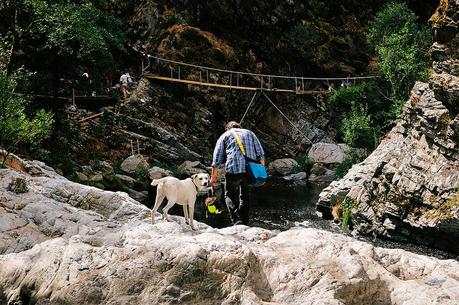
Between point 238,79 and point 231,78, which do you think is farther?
point 238,79

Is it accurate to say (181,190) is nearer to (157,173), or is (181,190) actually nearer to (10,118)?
(10,118)

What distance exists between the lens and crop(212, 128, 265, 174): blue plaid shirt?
24.7 ft

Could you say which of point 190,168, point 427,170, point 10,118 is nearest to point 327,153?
point 190,168

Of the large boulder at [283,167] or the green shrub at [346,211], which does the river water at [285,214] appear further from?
the large boulder at [283,167]

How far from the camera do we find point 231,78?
115 feet

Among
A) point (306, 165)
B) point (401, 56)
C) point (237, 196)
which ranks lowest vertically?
point (306, 165)

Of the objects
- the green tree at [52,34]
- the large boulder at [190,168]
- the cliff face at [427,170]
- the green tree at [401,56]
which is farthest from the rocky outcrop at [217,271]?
the green tree at [401,56]

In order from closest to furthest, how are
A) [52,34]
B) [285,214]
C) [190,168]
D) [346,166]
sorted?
1. [285,214]
2. [52,34]
3. [346,166]
4. [190,168]

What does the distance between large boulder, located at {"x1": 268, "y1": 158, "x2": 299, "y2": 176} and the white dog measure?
81.8ft

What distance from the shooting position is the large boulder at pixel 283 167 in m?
31.3

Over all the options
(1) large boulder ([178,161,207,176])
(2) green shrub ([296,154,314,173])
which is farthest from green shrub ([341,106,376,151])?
(1) large boulder ([178,161,207,176])

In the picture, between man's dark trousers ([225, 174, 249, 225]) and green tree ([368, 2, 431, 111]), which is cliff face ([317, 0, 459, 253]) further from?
green tree ([368, 2, 431, 111])

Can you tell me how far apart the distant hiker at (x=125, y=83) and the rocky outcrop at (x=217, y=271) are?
85.1 feet

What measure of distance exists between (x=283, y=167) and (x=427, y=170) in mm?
18131
